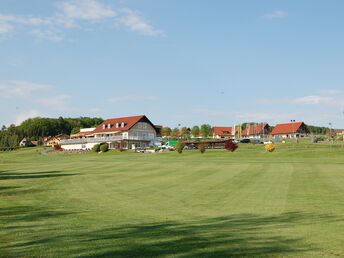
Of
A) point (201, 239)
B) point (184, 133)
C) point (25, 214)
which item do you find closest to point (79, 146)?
point (184, 133)

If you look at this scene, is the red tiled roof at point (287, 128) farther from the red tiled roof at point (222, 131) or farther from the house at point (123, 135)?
the house at point (123, 135)

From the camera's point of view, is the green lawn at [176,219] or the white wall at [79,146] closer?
the green lawn at [176,219]

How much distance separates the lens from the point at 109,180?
24906mm

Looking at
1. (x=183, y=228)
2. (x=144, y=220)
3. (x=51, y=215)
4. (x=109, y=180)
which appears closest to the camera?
(x=183, y=228)

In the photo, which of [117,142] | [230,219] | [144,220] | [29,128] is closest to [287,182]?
[230,219]

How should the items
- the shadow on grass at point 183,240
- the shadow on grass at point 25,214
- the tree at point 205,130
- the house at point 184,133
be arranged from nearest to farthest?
the shadow on grass at point 183,240 → the shadow on grass at point 25,214 → the tree at point 205,130 → the house at point 184,133

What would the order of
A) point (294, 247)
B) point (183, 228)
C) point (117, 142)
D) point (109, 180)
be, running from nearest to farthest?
point (294, 247)
point (183, 228)
point (109, 180)
point (117, 142)

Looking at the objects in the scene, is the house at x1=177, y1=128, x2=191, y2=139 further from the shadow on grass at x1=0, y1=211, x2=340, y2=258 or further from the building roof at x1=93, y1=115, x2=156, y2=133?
the shadow on grass at x1=0, y1=211, x2=340, y2=258

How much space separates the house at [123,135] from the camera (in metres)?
109

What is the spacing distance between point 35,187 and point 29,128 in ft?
620

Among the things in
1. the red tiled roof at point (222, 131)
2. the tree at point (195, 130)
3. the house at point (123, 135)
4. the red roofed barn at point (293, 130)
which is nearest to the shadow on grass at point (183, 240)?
the house at point (123, 135)

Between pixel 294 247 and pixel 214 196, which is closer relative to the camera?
pixel 294 247

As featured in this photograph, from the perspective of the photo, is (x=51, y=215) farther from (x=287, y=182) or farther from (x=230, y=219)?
(x=287, y=182)

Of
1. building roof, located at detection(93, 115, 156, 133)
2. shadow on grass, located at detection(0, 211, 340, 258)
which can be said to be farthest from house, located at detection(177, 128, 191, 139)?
shadow on grass, located at detection(0, 211, 340, 258)
